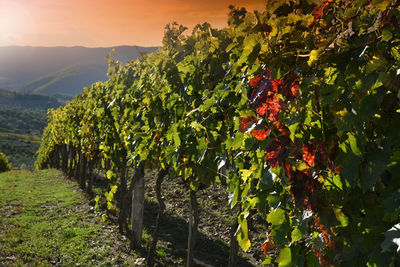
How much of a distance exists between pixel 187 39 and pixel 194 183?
7.45 ft

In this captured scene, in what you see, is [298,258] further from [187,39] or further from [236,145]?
[187,39]

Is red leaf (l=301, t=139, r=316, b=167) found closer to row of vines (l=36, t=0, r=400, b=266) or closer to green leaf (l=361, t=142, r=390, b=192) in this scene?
row of vines (l=36, t=0, r=400, b=266)

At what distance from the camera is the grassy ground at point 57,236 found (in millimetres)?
8016

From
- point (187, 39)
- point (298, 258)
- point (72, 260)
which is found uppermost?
point (187, 39)

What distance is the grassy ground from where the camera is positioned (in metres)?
8.02

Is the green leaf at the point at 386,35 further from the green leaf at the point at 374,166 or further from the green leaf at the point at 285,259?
the green leaf at the point at 285,259

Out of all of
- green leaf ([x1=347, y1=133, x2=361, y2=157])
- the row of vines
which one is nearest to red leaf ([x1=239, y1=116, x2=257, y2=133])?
the row of vines

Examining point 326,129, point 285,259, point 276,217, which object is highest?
point 326,129

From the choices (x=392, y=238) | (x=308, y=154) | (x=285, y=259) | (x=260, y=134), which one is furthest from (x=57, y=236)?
(x=392, y=238)

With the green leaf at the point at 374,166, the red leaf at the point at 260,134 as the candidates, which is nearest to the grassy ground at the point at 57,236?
the red leaf at the point at 260,134

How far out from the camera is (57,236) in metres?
9.88

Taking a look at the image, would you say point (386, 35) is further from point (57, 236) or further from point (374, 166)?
point (57, 236)

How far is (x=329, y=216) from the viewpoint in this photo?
68.9 inches

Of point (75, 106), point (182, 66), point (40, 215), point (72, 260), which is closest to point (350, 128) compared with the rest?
point (182, 66)
